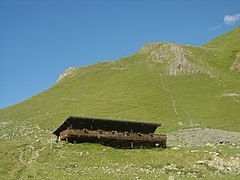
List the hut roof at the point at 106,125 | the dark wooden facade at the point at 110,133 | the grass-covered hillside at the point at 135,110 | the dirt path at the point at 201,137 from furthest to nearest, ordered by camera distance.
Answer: the dirt path at the point at 201,137 → the hut roof at the point at 106,125 → the dark wooden facade at the point at 110,133 → the grass-covered hillside at the point at 135,110

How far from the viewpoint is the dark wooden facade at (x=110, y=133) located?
166 ft

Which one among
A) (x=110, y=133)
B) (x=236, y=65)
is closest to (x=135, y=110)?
(x=110, y=133)

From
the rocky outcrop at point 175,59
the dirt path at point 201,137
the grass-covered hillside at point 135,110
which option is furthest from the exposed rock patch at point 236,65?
the dirt path at point 201,137

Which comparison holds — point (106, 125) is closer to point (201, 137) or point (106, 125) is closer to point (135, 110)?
point (201, 137)

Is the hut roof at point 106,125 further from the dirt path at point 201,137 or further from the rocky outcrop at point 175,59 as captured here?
the rocky outcrop at point 175,59

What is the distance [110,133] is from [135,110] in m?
38.2

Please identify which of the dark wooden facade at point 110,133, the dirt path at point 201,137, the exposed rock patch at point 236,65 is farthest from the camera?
the exposed rock patch at point 236,65

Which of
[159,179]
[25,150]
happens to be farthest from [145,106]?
[159,179]

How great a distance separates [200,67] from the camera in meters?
115

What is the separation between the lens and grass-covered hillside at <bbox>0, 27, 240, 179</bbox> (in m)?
36.0

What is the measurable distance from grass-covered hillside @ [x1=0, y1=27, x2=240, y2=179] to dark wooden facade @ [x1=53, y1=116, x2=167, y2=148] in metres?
3.35

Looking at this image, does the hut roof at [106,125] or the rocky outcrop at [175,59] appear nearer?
the hut roof at [106,125]

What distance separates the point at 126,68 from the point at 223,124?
183 feet

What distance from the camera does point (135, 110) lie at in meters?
89.8
